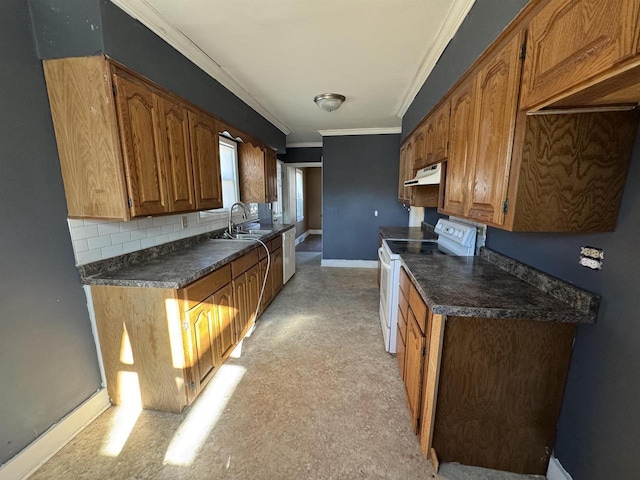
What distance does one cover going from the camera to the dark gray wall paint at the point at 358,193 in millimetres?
4852

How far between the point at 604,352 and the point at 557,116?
0.99m

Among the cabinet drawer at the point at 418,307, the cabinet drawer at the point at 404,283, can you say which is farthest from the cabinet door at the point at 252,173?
the cabinet drawer at the point at 418,307

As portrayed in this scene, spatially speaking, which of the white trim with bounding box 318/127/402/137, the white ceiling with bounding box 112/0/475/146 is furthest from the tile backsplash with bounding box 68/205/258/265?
the white trim with bounding box 318/127/402/137

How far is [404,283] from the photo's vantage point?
6.75ft

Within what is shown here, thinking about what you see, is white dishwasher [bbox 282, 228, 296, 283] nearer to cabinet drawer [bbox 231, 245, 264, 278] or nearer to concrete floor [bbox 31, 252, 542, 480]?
cabinet drawer [bbox 231, 245, 264, 278]

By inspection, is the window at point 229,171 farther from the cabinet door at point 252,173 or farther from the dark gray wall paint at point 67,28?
the dark gray wall paint at point 67,28

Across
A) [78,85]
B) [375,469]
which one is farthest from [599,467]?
[78,85]

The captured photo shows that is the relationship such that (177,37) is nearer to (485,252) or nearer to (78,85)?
(78,85)

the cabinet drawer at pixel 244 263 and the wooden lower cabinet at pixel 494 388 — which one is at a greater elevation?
the cabinet drawer at pixel 244 263

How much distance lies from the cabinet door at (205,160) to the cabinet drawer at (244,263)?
57 centimetres

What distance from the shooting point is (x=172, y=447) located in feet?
5.04

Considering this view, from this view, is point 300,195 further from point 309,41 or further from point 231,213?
point 309,41

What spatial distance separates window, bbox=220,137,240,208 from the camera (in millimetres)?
3451

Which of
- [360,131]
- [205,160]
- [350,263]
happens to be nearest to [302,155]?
[360,131]
